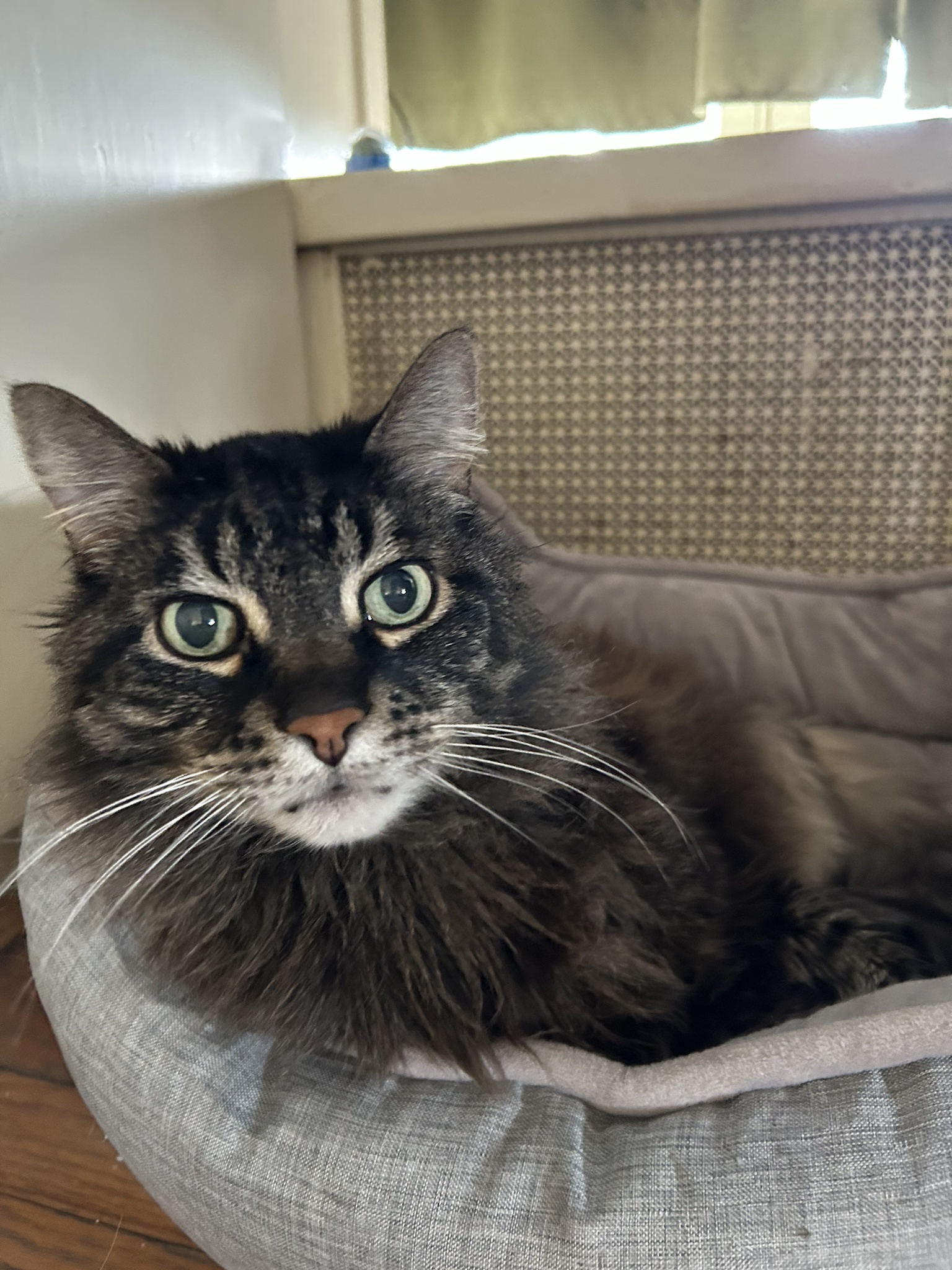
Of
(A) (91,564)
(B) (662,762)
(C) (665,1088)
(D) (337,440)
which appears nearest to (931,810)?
(B) (662,762)

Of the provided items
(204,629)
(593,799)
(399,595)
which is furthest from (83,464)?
(593,799)

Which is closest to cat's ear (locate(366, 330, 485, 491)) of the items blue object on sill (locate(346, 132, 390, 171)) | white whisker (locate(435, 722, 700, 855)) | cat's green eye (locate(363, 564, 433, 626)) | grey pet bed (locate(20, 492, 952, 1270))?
cat's green eye (locate(363, 564, 433, 626))

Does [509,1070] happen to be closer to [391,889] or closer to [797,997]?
[391,889]

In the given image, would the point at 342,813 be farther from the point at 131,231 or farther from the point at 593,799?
the point at 131,231

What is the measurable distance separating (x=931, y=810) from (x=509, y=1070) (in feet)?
3.16

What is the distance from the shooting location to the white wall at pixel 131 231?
121cm

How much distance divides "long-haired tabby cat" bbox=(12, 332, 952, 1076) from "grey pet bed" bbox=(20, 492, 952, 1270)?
0.16 ft

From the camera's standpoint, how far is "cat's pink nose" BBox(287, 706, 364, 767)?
27.0 inches

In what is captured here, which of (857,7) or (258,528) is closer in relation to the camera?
(258,528)

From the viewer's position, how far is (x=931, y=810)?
1.43m

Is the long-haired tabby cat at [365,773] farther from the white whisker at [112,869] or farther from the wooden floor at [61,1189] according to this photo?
the wooden floor at [61,1189]

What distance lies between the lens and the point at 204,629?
799 millimetres

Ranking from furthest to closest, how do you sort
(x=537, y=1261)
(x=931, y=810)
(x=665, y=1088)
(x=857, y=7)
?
1. (x=857, y=7)
2. (x=931, y=810)
3. (x=665, y=1088)
4. (x=537, y=1261)

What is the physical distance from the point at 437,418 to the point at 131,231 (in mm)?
795
